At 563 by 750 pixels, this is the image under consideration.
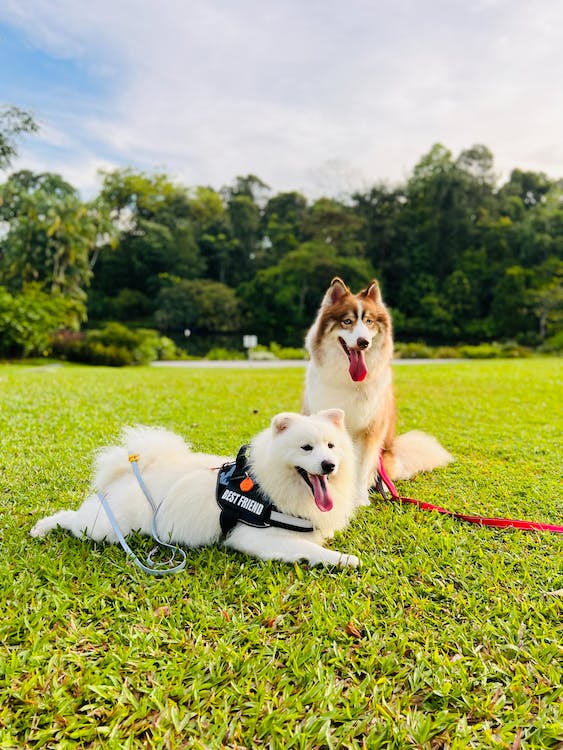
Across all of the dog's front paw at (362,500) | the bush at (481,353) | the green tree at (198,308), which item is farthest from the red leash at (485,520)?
the green tree at (198,308)

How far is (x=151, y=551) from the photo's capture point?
2342 millimetres

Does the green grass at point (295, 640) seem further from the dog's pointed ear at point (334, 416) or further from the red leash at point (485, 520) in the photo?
Answer: the dog's pointed ear at point (334, 416)

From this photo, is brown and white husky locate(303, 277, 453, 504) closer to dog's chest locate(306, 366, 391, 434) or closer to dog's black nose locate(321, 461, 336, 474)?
dog's chest locate(306, 366, 391, 434)

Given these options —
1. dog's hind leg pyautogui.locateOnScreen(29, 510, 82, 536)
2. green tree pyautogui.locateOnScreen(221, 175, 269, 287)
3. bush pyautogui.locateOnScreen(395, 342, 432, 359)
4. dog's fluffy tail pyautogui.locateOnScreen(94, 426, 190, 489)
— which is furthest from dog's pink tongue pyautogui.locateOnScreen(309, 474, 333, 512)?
green tree pyautogui.locateOnScreen(221, 175, 269, 287)

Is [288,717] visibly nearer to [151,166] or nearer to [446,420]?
[446,420]

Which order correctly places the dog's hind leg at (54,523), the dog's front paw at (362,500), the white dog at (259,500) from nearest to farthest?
the white dog at (259,500) → the dog's hind leg at (54,523) → the dog's front paw at (362,500)

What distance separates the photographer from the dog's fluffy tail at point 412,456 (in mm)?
3619

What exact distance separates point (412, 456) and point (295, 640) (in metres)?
2.32

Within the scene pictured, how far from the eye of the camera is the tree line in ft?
116

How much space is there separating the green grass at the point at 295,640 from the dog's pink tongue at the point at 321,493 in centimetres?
31

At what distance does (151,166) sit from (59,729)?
52148 mm

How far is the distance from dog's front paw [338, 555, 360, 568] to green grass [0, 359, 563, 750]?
0.14 feet

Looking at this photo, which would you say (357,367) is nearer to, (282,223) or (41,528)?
(41,528)

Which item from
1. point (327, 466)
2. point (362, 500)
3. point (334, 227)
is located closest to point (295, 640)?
point (327, 466)
